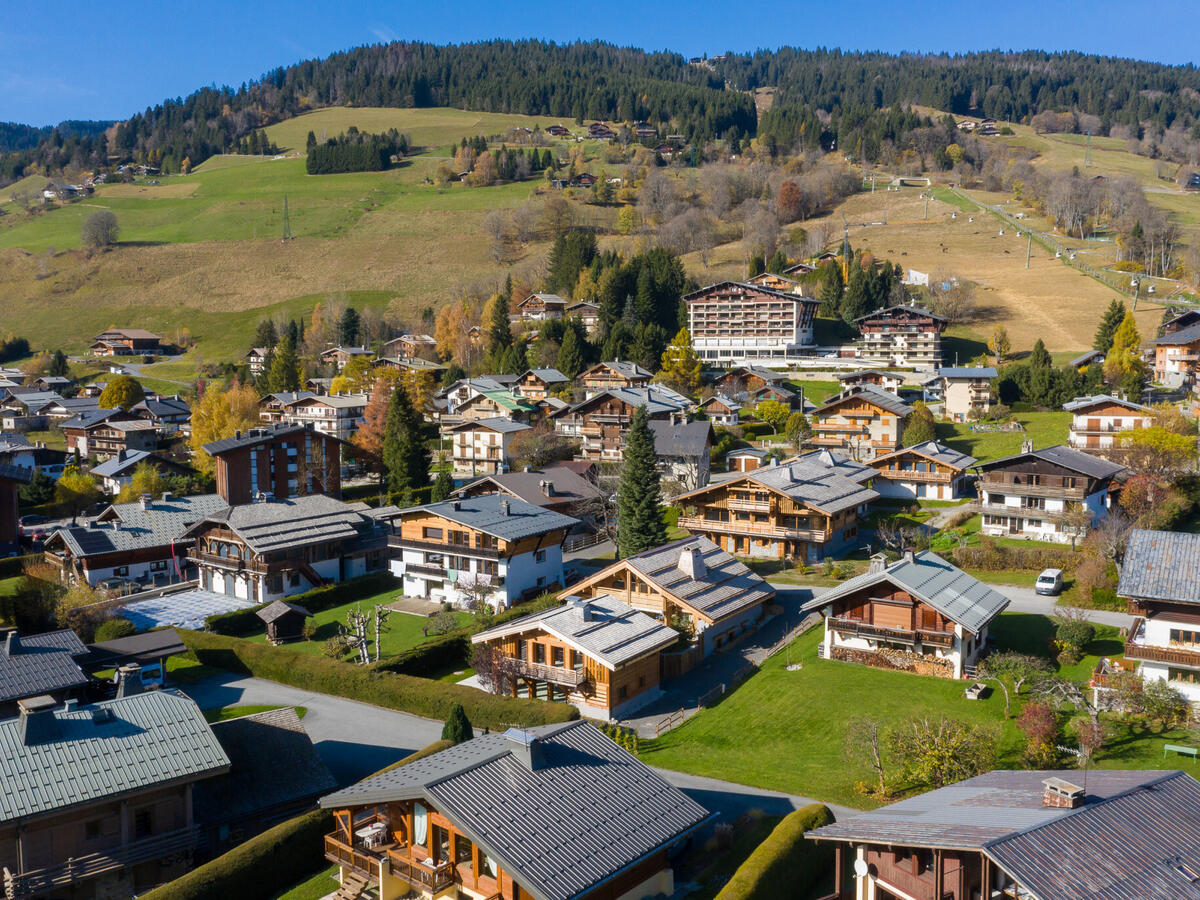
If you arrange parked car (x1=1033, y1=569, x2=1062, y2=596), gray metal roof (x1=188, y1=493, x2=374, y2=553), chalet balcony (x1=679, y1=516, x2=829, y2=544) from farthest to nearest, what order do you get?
gray metal roof (x1=188, y1=493, x2=374, y2=553)
chalet balcony (x1=679, y1=516, x2=829, y2=544)
parked car (x1=1033, y1=569, x2=1062, y2=596)

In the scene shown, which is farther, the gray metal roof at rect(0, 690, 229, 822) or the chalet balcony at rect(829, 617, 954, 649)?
the chalet balcony at rect(829, 617, 954, 649)

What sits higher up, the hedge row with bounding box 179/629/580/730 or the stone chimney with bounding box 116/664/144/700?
the stone chimney with bounding box 116/664/144/700

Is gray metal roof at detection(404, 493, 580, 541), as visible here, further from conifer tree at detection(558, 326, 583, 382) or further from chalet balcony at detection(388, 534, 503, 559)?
conifer tree at detection(558, 326, 583, 382)

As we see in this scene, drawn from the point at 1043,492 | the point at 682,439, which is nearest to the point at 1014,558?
the point at 1043,492

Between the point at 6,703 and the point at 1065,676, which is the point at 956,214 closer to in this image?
the point at 1065,676

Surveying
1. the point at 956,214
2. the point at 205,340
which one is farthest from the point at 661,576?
the point at 956,214

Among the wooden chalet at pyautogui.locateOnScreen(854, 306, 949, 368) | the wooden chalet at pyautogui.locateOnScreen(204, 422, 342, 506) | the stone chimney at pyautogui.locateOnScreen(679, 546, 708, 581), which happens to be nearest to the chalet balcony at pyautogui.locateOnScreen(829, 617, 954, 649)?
the stone chimney at pyautogui.locateOnScreen(679, 546, 708, 581)

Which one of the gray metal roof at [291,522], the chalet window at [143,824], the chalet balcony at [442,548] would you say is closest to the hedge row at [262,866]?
the chalet window at [143,824]

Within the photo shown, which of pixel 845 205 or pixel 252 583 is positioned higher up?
pixel 845 205
